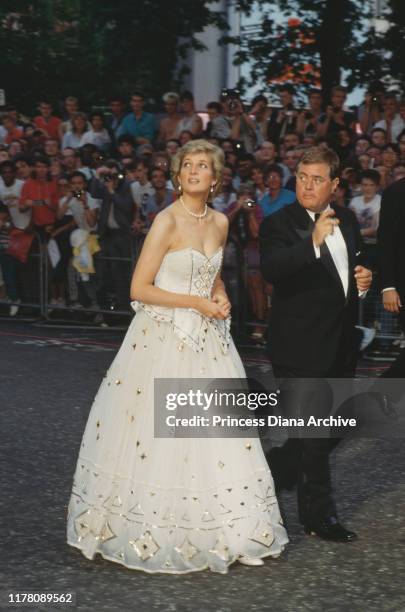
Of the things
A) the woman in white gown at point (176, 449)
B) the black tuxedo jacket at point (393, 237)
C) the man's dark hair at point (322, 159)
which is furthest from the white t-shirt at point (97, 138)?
the woman in white gown at point (176, 449)

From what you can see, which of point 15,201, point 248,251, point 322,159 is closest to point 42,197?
point 15,201

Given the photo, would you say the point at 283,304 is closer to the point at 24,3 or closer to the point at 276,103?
the point at 276,103

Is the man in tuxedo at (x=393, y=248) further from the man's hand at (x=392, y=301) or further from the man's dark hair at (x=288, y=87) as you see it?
the man's dark hair at (x=288, y=87)

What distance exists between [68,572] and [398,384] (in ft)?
12.9

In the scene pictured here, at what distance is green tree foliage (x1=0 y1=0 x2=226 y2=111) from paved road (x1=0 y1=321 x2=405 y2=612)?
43.3 ft

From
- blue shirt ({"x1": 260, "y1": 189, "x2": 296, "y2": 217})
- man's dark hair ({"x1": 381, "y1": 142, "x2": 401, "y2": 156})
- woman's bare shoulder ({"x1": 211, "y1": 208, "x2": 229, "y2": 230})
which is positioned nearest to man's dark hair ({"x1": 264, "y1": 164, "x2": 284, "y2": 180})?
blue shirt ({"x1": 260, "y1": 189, "x2": 296, "y2": 217})

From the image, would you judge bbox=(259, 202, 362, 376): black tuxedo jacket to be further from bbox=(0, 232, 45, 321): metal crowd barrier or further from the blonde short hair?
bbox=(0, 232, 45, 321): metal crowd barrier

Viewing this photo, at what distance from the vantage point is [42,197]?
15.9 meters

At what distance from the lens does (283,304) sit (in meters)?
6.54

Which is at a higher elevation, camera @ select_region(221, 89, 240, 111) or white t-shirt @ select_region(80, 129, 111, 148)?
camera @ select_region(221, 89, 240, 111)

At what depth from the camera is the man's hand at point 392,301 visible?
863cm

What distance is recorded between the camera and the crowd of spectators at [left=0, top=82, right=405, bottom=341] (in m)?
13.7

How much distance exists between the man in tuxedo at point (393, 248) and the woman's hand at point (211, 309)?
2.82 m

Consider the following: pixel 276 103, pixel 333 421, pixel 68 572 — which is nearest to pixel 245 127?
pixel 276 103
